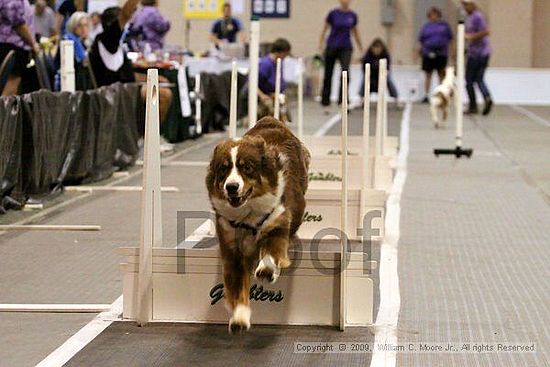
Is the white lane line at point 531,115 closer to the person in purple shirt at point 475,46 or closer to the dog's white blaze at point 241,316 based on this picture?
the person in purple shirt at point 475,46

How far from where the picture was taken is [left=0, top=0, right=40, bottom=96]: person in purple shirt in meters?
10.2

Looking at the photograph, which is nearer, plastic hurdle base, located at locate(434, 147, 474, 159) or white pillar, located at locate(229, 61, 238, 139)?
white pillar, located at locate(229, 61, 238, 139)

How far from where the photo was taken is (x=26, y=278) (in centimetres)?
618

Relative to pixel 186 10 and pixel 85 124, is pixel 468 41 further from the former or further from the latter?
pixel 85 124

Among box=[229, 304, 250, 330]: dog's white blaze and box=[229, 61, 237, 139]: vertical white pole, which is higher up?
box=[229, 61, 237, 139]: vertical white pole

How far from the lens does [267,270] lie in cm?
484

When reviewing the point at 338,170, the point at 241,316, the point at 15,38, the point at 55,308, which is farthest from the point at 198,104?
the point at 241,316

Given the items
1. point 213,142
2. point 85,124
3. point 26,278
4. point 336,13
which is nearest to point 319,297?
point 26,278

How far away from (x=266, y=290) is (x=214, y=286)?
24cm

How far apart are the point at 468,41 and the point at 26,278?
1511 cm

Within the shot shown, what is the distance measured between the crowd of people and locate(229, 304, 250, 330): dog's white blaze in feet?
20.2

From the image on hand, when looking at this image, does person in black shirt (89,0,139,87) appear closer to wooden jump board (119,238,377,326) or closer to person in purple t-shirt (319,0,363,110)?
wooden jump board (119,238,377,326)

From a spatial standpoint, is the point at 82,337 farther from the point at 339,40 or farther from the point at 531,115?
the point at 531,115

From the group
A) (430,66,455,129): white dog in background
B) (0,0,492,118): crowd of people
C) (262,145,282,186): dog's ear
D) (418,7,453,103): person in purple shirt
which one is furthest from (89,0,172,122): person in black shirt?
(418,7,453,103): person in purple shirt
